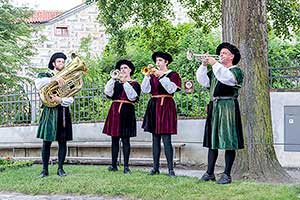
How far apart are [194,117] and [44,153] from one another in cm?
327

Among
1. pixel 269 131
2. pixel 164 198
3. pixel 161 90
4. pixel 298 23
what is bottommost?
pixel 164 198

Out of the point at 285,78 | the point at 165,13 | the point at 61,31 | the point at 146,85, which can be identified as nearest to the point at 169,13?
the point at 165,13

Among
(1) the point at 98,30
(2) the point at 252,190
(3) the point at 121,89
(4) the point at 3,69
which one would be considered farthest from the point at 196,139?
(1) the point at 98,30

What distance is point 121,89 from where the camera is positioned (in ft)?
27.1

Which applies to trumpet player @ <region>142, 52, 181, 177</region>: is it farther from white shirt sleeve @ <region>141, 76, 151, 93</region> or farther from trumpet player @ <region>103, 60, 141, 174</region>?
trumpet player @ <region>103, 60, 141, 174</region>

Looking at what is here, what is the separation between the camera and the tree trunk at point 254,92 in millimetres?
7766

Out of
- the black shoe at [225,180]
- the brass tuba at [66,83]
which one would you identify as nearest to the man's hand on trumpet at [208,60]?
the black shoe at [225,180]

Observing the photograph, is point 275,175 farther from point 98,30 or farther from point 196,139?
point 98,30

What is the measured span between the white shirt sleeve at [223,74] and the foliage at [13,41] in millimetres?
9172

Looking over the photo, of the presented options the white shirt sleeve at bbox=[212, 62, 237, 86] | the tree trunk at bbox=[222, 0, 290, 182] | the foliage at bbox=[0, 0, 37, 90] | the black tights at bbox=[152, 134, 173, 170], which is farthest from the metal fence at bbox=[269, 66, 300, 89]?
the foliage at bbox=[0, 0, 37, 90]

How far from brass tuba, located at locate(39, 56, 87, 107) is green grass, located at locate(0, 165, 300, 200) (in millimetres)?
1194

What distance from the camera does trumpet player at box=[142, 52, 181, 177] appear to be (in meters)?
7.77

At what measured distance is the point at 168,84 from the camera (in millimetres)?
7656

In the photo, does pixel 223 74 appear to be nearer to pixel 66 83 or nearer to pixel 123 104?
pixel 123 104
